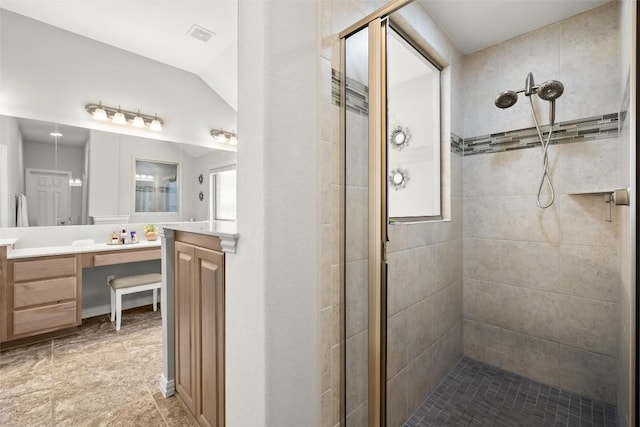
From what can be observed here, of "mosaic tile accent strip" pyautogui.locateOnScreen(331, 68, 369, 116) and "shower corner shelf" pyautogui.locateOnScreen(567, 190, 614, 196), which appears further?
"mosaic tile accent strip" pyautogui.locateOnScreen(331, 68, 369, 116)

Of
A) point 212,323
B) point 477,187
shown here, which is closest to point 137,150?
point 212,323

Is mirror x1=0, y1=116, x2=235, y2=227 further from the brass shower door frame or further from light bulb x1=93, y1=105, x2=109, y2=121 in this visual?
the brass shower door frame

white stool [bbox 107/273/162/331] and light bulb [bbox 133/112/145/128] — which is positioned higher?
light bulb [bbox 133/112/145/128]

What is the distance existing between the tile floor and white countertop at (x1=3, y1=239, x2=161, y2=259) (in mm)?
822

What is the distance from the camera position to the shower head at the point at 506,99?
1012mm

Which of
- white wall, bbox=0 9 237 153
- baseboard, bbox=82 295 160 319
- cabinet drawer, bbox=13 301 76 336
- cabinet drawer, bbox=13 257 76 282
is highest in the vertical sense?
white wall, bbox=0 9 237 153

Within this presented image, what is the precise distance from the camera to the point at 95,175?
3229mm

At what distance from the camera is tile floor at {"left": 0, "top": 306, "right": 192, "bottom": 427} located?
1.60 metres

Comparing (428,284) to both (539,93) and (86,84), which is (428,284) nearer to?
(539,93)

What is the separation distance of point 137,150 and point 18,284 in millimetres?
1841

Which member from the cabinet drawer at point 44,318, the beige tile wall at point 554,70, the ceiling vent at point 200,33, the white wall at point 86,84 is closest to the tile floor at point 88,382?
the cabinet drawer at point 44,318

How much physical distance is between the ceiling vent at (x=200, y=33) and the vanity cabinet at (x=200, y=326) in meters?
2.65

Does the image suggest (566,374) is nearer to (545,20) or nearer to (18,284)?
(545,20)

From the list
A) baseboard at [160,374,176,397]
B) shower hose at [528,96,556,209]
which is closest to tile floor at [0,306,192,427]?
baseboard at [160,374,176,397]
